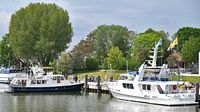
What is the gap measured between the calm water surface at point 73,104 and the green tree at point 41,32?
133 ft

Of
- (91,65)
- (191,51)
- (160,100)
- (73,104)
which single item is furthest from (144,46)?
(160,100)

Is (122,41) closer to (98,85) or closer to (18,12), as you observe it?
(18,12)

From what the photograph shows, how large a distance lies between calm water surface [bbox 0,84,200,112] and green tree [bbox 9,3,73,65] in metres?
40.6

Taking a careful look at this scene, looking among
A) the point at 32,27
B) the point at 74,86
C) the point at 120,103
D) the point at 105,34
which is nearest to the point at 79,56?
the point at 32,27

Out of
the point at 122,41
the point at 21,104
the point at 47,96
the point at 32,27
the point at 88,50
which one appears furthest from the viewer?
the point at 88,50

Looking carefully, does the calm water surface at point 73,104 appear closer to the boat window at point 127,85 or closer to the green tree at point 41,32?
the boat window at point 127,85

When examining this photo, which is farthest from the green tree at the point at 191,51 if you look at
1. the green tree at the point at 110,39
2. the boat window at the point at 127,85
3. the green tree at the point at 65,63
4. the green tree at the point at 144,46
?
the boat window at the point at 127,85

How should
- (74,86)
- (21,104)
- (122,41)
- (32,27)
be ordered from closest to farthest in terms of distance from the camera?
(21,104)
(74,86)
(32,27)
(122,41)

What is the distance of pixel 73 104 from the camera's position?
195ft

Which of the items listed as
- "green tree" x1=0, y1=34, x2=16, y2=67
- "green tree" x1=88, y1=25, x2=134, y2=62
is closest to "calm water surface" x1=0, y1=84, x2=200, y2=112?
"green tree" x1=88, y1=25, x2=134, y2=62

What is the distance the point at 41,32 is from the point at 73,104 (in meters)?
54.5

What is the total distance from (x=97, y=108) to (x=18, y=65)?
284ft

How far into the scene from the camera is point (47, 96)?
7138cm

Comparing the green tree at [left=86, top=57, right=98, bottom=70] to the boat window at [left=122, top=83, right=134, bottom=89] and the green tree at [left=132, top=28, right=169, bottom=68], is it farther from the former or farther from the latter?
the boat window at [left=122, top=83, right=134, bottom=89]
